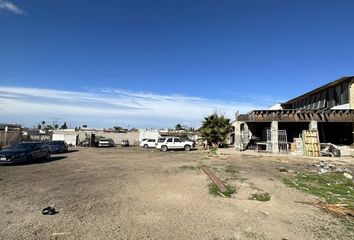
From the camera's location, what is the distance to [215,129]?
124 feet

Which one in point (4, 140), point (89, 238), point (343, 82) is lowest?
point (89, 238)

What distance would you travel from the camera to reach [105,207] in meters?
7.59

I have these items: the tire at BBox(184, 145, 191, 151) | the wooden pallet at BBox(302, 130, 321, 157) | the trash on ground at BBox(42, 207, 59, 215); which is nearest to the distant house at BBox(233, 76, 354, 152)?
the wooden pallet at BBox(302, 130, 321, 157)

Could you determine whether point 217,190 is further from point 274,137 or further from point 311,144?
point 274,137

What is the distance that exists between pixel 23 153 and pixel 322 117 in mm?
25334

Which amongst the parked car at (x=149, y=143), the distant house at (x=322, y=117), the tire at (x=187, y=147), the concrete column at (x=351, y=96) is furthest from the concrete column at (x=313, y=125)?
the parked car at (x=149, y=143)

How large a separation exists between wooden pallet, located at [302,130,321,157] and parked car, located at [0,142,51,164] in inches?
891

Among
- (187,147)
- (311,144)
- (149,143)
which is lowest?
(187,147)

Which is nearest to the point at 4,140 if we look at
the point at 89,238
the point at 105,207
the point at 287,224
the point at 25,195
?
the point at 25,195

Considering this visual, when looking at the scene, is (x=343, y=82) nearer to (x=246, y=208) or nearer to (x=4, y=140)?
(x=246, y=208)


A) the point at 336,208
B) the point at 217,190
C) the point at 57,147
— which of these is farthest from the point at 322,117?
the point at 57,147

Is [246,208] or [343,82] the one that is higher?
[343,82]

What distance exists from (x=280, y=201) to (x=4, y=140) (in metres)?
28.9

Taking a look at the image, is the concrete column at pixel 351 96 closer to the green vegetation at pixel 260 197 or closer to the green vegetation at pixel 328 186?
the green vegetation at pixel 328 186
